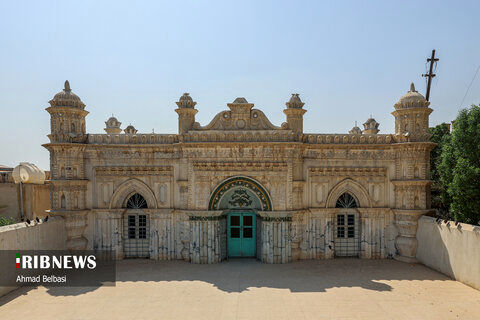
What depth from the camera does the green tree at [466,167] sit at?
14.3 meters

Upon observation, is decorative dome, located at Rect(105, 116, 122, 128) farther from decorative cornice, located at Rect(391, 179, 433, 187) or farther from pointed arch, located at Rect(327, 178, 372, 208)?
decorative cornice, located at Rect(391, 179, 433, 187)

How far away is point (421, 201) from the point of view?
48.5 feet

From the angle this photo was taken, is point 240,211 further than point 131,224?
No

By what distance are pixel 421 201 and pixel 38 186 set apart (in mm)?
22120

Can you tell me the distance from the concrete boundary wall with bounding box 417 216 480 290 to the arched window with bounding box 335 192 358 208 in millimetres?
2925

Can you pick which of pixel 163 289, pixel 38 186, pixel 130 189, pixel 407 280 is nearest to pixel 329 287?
pixel 407 280

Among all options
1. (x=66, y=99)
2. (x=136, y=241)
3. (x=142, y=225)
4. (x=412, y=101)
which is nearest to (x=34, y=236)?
(x=136, y=241)

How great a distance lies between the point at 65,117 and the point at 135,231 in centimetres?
623

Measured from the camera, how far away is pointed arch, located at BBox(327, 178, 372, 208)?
15266 mm

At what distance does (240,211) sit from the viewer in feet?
51.0

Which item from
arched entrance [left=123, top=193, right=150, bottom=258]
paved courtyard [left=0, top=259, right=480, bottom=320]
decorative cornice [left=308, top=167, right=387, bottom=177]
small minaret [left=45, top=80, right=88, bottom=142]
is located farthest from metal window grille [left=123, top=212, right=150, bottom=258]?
decorative cornice [left=308, top=167, right=387, bottom=177]

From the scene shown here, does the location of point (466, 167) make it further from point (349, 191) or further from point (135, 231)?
point (135, 231)

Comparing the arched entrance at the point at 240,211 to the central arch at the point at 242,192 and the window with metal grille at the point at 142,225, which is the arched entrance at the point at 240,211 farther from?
the window with metal grille at the point at 142,225

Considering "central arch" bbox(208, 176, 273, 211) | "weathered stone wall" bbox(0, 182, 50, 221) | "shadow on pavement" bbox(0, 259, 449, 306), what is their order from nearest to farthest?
"shadow on pavement" bbox(0, 259, 449, 306) < "central arch" bbox(208, 176, 273, 211) < "weathered stone wall" bbox(0, 182, 50, 221)
